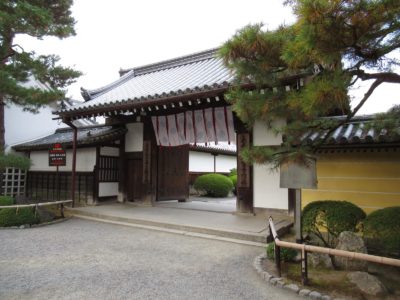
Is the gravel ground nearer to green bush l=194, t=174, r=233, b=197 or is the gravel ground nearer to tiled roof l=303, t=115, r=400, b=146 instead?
tiled roof l=303, t=115, r=400, b=146

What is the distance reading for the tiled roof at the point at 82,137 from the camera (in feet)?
38.0

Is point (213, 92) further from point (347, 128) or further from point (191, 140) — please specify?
point (347, 128)

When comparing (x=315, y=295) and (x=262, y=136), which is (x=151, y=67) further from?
(x=315, y=295)

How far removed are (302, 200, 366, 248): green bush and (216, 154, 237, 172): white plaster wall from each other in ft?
53.9

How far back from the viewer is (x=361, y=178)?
7.38m

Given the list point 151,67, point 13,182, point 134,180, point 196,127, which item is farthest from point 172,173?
point 13,182

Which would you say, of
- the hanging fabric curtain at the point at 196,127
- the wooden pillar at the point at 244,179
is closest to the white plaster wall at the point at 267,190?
the wooden pillar at the point at 244,179

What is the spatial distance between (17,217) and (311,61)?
8.80m

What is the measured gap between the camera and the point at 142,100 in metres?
9.72

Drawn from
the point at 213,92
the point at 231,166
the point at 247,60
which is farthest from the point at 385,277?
the point at 231,166

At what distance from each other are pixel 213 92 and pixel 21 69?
621cm

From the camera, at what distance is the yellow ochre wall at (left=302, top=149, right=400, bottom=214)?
276 inches

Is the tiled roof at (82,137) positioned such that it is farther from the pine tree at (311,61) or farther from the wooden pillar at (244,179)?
the pine tree at (311,61)

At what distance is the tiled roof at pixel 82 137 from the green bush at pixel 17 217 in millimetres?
3373
